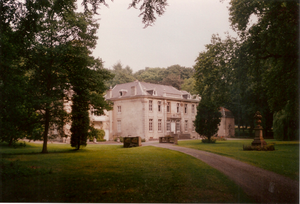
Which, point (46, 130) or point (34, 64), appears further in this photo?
point (46, 130)

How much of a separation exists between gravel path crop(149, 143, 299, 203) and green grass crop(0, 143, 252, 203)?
0.27 metres

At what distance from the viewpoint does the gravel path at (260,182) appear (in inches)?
171

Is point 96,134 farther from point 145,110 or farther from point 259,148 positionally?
point 259,148

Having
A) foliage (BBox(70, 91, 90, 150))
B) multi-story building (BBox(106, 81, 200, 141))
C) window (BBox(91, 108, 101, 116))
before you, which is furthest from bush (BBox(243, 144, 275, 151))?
foliage (BBox(70, 91, 90, 150))

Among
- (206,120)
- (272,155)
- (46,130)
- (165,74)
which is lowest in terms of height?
(272,155)

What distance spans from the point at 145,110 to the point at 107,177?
3013 millimetres

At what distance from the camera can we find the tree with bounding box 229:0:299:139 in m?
5.80

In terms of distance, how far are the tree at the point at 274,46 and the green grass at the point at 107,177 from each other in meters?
3.21

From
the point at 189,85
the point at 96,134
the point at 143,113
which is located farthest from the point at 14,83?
the point at 189,85

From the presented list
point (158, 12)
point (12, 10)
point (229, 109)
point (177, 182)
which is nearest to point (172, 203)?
point (177, 182)

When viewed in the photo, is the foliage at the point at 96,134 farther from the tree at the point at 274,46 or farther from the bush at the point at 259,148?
the tree at the point at 274,46

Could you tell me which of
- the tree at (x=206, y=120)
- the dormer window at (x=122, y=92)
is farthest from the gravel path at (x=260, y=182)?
the tree at (x=206, y=120)

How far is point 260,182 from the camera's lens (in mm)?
4672

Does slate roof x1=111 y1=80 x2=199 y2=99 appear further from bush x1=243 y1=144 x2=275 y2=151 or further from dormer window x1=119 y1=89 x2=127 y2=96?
bush x1=243 y1=144 x2=275 y2=151
